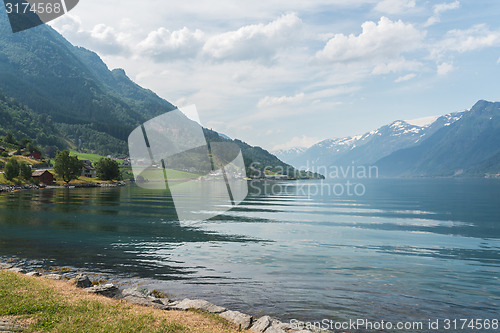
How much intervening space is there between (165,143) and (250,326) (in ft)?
102

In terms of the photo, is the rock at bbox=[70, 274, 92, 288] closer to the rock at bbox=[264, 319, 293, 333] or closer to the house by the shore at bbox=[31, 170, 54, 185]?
the rock at bbox=[264, 319, 293, 333]

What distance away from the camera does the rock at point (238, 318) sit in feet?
66.6

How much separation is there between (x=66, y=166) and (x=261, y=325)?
659 feet

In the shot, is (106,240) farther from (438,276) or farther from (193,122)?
(438,276)

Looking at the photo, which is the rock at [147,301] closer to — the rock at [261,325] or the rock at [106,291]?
the rock at [106,291]

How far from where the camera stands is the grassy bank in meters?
17.0

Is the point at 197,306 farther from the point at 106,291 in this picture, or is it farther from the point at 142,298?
the point at 106,291

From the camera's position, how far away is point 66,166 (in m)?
189

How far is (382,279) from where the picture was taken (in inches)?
1281

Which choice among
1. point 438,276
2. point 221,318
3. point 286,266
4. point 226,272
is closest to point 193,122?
point 221,318

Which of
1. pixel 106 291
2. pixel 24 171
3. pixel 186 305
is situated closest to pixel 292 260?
pixel 186 305

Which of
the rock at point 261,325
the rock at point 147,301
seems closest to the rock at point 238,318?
the rock at point 261,325

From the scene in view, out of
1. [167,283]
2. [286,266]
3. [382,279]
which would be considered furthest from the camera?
[286,266]

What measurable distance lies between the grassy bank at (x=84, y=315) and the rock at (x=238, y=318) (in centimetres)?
62
